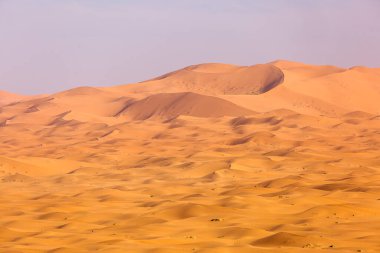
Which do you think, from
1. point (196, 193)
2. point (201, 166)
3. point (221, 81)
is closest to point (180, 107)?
point (221, 81)

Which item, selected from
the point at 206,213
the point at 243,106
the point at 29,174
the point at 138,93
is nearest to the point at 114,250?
the point at 206,213

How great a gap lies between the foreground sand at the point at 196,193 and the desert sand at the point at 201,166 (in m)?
0.08

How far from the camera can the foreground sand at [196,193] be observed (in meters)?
20.6

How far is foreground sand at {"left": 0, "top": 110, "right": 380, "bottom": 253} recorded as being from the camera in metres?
20.6

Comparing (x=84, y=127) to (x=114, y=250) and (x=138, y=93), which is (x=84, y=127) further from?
(x=114, y=250)

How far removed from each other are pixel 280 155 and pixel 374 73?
2777 inches

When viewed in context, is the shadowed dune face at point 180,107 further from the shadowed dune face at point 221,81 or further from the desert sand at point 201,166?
the shadowed dune face at point 221,81

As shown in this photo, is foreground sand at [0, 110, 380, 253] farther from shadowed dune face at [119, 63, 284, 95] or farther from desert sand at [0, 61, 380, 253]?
shadowed dune face at [119, 63, 284, 95]

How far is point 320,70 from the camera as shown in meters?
126

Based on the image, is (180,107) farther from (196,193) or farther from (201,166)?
(196,193)

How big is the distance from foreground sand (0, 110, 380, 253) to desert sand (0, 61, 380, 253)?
0.25 ft

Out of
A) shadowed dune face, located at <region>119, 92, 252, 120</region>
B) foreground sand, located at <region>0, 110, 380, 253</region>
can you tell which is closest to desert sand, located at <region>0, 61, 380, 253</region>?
foreground sand, located at <region>0, 110, 380, 253</region>

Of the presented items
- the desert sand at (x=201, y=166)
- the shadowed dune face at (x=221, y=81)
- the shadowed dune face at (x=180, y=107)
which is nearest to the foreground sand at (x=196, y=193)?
the desert sand at (x=201, y=166)

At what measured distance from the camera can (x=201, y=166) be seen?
47531 millimetres
